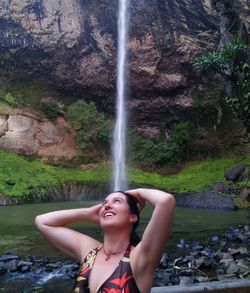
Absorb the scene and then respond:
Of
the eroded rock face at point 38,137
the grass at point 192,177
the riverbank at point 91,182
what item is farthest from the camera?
the eroded rock face at point 38,137

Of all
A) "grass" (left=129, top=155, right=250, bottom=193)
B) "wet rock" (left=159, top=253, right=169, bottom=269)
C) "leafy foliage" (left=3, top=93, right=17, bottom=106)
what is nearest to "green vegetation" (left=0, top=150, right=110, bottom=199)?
"grass" (left=129, top=155, right=250, bottom=193)

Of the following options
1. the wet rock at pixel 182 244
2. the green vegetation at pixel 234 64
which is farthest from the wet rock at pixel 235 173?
the wet rock at pixel 182 244

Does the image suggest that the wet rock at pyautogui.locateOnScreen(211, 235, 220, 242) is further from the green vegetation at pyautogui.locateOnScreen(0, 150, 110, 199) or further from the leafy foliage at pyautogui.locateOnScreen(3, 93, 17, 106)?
the leafy foliage at pyautogui.locateOnScreen(3, 93, 17, 106)

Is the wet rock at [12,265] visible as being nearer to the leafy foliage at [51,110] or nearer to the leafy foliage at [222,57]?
the leafy foliage at [222,57]

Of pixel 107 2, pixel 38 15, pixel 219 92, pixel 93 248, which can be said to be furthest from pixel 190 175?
pixel 93 248

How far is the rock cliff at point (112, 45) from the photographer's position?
72.3 feet

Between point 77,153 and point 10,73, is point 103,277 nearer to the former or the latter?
point 77,153

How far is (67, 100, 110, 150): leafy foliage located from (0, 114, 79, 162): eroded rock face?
0.72 meters

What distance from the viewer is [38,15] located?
22.5 m

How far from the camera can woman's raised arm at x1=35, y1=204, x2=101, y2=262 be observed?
85.7 inches

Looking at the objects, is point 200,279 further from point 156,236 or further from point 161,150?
point 161,150

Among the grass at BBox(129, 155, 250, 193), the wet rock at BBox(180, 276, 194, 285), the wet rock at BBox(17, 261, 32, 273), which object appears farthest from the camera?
the grass at BBox(129, 155, 250, 193)

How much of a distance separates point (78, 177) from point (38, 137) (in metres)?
3.96

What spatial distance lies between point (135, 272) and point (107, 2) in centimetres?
2201
